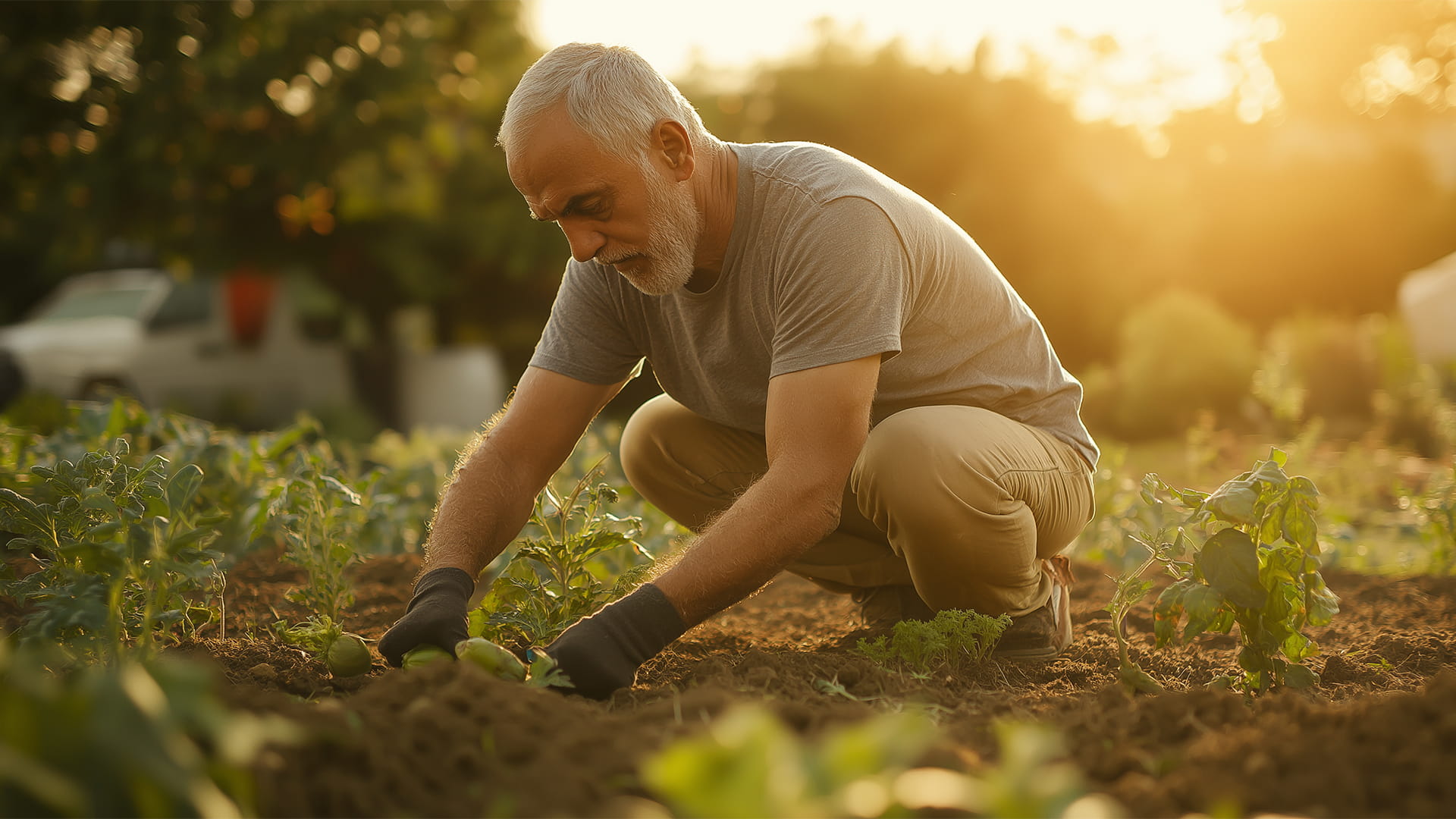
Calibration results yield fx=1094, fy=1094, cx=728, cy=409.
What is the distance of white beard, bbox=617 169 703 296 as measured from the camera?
2426 millimetres

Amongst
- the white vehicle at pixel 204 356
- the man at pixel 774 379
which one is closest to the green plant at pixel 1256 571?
the man at pixel 774 379

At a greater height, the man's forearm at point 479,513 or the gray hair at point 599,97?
the gray hair at point 599,97

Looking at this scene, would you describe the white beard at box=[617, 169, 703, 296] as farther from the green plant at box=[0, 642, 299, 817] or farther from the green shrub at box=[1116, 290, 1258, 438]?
the green shrub at box=[1116, 290, 1258, 438]

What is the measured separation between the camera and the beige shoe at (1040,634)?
2639mm

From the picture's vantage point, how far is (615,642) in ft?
6.50

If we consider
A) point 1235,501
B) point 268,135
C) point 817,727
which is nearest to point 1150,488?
point 1235,501

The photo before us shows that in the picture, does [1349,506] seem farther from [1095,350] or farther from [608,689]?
[1095,350]

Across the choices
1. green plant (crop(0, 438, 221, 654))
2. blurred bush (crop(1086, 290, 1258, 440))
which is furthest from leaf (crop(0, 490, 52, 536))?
blurred bush (crop(1086, 290, 1258, 440))

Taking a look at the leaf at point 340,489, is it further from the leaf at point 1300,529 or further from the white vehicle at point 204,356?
the white vehicle at point 204,356

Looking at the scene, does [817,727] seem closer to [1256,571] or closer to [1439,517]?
[1256,571]

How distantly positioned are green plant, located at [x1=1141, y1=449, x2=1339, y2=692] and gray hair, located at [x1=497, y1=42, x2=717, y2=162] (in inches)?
50.7

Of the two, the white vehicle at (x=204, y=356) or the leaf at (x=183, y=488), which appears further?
the white vehicle at (x=204, y=356)

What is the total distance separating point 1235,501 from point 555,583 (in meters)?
1.44

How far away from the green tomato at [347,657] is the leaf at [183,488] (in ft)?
1.35
